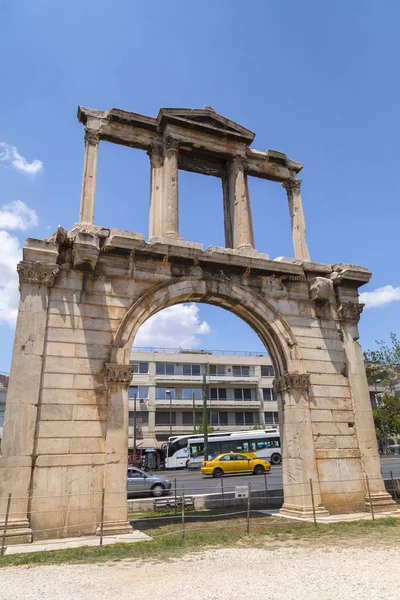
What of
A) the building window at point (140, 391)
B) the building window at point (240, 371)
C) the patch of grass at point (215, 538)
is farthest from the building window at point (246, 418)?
the patch of grass at point (215, 538)

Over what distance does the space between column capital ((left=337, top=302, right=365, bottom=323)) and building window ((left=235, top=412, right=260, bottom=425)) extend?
3800cm

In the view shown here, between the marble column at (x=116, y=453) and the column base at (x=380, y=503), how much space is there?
6288mm

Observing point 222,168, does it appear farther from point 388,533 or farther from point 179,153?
point 388,533

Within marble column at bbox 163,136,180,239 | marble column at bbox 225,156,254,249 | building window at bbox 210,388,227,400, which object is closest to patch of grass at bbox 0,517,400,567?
marble column at bbox 163,136,180,239

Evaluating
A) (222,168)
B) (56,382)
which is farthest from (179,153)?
(56,382)

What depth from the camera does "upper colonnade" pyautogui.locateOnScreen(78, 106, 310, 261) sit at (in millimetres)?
12875

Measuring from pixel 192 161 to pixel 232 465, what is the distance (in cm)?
2173

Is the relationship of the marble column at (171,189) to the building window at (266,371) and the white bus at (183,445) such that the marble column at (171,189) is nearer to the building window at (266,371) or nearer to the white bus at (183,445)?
the white bus at (183,445)

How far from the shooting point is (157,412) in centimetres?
4628

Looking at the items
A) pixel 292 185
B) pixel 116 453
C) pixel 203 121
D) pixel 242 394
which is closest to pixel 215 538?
pixel 116 453

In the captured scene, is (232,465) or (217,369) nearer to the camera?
(232,465)

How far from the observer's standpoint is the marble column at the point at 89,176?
39.4 feet

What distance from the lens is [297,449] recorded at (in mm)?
11484

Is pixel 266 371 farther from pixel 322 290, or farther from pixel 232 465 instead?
pixel 322 290
